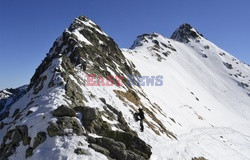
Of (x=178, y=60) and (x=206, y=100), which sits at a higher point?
(x=178, y=60)

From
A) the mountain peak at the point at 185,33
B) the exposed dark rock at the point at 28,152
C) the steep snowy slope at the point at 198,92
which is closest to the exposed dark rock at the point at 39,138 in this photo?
the exposed dark rock at the point at 28,152

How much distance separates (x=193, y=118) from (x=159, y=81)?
1891 cm

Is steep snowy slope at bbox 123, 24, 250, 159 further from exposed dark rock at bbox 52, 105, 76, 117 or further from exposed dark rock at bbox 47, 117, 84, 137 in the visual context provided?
exposed dark rock at bbox 52, 105, 76, 117

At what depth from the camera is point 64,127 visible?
18531 millimetres

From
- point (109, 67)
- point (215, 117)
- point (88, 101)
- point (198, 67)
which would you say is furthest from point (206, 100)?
point (88, 101)

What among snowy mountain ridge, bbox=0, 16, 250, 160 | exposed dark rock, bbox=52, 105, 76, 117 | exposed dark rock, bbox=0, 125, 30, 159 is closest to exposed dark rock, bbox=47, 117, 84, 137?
snowy mountain ridge, bbox=0, 16, 250, 160

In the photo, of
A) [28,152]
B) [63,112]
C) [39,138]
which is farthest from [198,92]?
[28,152]

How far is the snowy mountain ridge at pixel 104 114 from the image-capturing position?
60.3ft

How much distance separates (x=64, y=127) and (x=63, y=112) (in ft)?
6.35

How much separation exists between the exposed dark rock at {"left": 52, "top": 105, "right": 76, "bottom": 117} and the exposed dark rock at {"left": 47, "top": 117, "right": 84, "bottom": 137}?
73 cm

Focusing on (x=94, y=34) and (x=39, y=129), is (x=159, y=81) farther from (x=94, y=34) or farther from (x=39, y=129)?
(x=39, y=129)

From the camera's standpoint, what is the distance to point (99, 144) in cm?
1839

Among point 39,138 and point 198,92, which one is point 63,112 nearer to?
point 39,138

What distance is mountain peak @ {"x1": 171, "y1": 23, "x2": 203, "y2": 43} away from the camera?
174m
